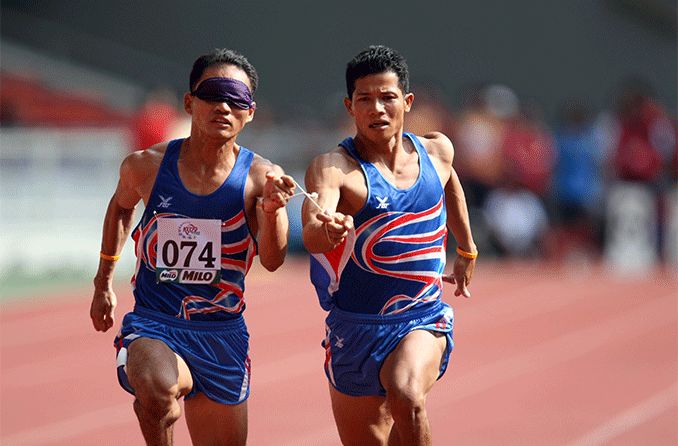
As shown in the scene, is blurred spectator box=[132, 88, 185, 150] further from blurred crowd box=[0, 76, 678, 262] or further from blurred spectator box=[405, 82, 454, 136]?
blurred spectator box=[405, 82, 454, 136]

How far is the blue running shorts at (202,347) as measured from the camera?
5.38 m

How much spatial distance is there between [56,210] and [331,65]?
9.05 metres

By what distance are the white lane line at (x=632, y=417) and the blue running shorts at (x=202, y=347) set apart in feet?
10.3

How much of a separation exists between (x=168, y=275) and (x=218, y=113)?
711mm

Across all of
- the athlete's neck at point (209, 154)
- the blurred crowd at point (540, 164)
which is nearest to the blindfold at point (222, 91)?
the athlete's neck at point (209, 154)

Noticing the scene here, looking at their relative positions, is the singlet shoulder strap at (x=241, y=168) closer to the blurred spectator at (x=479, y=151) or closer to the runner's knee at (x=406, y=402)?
the runner's knee at (x=406, y=402)

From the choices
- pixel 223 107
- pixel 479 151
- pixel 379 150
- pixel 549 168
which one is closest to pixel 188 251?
pixel 223 107

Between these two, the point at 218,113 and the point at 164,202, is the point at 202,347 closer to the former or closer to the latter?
the point at 164,202

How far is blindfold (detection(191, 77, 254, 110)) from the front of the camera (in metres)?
5.33

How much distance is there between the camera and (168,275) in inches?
213

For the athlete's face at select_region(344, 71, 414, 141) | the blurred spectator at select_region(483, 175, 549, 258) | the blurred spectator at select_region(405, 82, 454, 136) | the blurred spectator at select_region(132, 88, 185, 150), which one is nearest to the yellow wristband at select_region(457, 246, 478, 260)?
the athlete's face at select_region(344, 71, 414, 141)

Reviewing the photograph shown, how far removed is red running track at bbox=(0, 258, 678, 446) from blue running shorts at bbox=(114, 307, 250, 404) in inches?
96.0

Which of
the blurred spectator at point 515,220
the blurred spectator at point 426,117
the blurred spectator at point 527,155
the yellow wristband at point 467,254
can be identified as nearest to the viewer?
the yellow wristband at point 467,254

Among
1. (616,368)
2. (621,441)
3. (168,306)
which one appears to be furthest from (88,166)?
(168,306)
